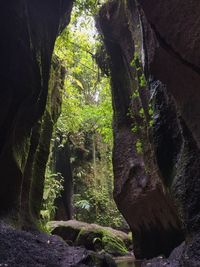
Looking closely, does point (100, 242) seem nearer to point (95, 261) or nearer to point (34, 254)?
point (95, 261)

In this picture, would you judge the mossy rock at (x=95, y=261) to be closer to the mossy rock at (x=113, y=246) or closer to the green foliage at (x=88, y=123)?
the mossy rock at (x=113, y=246)

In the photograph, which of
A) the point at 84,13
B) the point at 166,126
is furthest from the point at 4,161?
the point at 84,13

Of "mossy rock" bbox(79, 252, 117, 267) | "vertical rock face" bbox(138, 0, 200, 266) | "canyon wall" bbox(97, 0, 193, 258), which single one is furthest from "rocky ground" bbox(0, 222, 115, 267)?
"vertical rock face" bbox(138, 0, 200, 266)

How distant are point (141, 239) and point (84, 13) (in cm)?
905

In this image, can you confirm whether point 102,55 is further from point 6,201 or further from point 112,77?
point 6,201

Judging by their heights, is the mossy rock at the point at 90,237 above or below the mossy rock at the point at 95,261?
above

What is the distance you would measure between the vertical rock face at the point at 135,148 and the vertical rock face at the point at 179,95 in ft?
3.96

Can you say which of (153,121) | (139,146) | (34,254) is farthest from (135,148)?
(34,254)

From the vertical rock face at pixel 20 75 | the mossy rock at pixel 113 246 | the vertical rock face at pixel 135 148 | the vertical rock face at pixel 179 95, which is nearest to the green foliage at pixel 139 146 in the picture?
the vertical rock face at pixel 135 148

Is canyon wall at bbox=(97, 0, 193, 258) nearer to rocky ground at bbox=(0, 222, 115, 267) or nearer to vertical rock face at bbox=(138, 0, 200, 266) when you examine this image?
Result: vertical rock face at bbox=(138, 0, 200, 266)

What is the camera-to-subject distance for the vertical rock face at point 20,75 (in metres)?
7.23

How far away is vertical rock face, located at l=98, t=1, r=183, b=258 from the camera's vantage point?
10.8 m

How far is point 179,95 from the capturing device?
5637 mm

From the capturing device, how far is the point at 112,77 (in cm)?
1419
